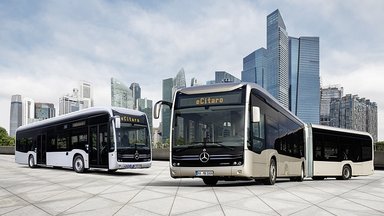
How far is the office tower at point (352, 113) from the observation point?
17762 cm

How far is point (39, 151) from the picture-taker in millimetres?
23422

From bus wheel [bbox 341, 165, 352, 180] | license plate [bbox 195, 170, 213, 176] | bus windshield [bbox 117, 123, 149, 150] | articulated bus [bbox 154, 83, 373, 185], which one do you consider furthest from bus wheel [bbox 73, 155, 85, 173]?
bus wheel [bbox 341, 165, 352, 180]

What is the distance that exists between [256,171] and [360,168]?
11.8 m

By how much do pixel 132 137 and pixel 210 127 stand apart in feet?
23.5

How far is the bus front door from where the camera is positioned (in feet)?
57.4

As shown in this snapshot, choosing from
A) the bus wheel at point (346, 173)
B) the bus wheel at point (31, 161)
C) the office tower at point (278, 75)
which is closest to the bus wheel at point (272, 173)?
the bus wheel at point (346, 173)

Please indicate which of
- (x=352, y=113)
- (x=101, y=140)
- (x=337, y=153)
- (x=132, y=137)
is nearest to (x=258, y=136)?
(x=132, y=137)

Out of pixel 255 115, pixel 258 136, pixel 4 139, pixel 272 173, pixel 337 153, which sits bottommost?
pixel 4 139

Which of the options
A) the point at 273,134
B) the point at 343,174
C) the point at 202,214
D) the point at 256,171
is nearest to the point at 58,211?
the point at 202,214

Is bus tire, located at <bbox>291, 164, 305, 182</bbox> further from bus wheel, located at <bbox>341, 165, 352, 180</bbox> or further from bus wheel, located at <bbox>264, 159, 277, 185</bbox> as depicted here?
bus wheel, located at <bbox>264, 159, 277, 185</bbox>

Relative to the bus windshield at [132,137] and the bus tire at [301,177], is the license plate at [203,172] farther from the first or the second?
the bus tire at [301,177]

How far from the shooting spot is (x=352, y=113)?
177125 millimetres

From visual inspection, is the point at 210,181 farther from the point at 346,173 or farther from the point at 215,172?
the point at 346,173

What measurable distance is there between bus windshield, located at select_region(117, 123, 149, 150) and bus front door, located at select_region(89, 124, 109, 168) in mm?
662
